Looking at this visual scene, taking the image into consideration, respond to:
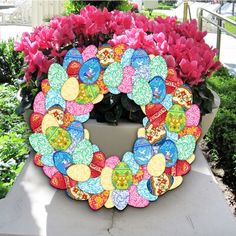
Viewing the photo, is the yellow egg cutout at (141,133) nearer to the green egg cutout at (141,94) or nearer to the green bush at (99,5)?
the green egg cutout at (141,94)

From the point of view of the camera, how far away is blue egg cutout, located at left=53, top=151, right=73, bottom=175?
258 cm

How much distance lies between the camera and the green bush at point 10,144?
10.4 ft

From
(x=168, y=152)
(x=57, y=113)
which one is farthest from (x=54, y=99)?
(x=168, y=152)

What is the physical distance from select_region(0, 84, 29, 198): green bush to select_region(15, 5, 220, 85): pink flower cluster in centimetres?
67

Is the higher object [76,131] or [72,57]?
Result: [72,57]

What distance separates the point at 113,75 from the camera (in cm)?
263

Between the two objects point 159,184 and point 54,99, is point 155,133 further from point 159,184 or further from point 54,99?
point 54,99

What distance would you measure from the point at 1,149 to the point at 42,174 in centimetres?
81

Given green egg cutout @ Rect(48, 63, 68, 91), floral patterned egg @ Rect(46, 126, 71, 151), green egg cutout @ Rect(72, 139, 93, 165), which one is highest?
green egg cutout @ Rect(48, 63, 68, 91)

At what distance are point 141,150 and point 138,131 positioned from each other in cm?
10

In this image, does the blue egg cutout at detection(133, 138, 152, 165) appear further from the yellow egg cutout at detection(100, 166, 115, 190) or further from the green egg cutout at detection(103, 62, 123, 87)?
the green egg cutout at detection(103, 62, 123, 87)

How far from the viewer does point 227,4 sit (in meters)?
22.4

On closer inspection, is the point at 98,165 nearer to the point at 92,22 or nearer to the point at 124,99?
the point at 124,99

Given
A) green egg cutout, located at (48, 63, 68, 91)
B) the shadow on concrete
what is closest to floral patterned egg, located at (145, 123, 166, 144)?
green egg cutout, located at (48, 63, 68, 91)
